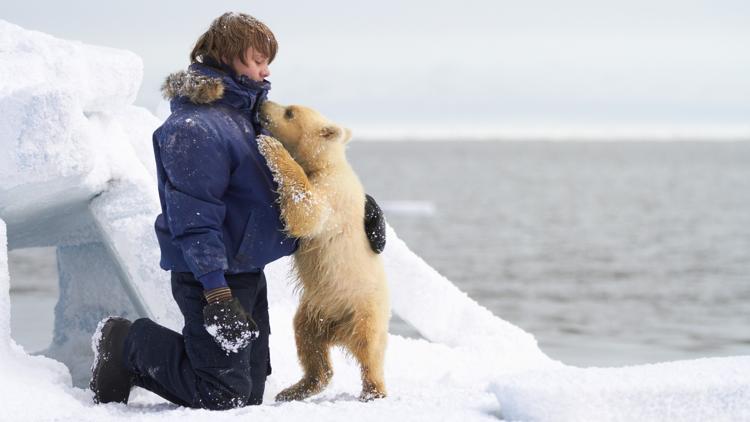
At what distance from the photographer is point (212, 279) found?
3678mm

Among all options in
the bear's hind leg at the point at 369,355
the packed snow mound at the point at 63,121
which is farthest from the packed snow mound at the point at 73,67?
the bear's hind leg at the point at 369,355

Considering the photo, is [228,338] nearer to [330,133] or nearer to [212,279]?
[212,279]

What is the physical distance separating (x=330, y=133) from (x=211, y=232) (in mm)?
742

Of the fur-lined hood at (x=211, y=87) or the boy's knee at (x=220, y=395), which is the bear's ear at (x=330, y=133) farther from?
the boy's knee at (x=220, y=395)

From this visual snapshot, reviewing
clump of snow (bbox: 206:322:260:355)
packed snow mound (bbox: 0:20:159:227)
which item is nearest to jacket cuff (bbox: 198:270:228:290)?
clump of snow (bbox: 206:322:260:355)

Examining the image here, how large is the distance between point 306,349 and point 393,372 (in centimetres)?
96

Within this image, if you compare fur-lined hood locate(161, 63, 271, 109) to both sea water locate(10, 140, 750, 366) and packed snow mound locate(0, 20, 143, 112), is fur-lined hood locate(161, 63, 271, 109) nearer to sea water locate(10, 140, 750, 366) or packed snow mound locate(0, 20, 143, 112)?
packed snow mound locate(0, 20, 143, 112)

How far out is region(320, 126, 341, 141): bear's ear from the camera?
4.15 m

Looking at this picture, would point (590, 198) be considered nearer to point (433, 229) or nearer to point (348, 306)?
point (433, 229)

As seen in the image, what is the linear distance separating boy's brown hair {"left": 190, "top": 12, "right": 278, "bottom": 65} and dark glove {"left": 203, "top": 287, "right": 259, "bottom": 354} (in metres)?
0.93

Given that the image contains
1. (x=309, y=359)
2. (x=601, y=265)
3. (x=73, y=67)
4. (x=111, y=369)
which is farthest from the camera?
(x=601, y=265)

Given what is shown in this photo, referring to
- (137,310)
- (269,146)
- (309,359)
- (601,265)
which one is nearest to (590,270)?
(601,265)

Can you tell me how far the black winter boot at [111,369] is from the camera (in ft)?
13.1

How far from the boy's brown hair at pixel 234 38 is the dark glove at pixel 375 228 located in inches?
31.3
